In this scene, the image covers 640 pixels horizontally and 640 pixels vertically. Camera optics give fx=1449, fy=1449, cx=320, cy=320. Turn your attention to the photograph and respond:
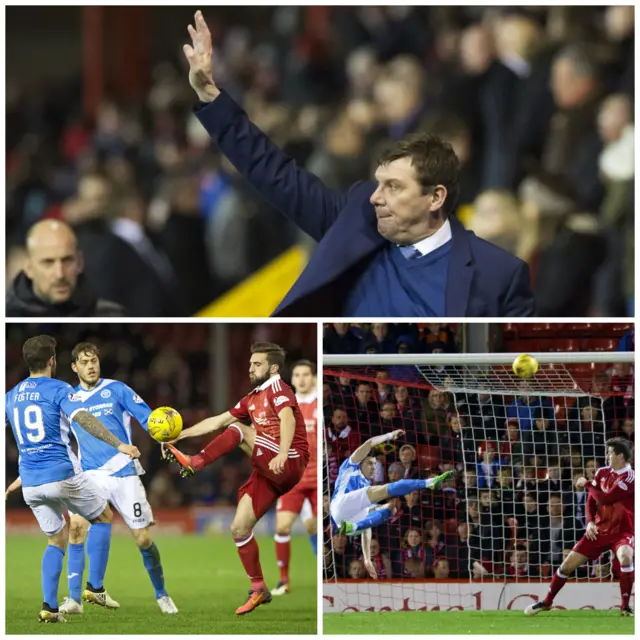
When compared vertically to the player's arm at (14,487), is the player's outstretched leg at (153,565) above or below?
below

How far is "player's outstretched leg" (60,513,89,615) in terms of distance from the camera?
697cm

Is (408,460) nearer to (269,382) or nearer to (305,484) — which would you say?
(305,484)

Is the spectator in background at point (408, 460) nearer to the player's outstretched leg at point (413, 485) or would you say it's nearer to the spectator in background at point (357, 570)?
the player's outstretched leg at point (413, 485)

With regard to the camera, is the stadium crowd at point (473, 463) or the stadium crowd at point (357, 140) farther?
the stadium crowd at point (357, 140)

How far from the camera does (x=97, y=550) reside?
7008mm

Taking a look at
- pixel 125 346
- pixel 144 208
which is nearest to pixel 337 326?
pixel 125 346

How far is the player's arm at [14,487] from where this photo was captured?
6.97 meters

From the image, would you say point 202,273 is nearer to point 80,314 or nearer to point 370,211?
point 80,314

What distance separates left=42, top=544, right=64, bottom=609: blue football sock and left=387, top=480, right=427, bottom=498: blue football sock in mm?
1615

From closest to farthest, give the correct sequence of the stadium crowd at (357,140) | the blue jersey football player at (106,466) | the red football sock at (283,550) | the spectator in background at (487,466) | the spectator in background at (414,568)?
the blue jersey football player at (106,466) → the spectator in background at (487,466) → the spectator in background at (414,568) → the red football sock at (283,550) → the stadium crowd at (357,140)

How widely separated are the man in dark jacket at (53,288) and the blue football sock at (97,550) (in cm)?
125

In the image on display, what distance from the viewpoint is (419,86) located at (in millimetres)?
12172

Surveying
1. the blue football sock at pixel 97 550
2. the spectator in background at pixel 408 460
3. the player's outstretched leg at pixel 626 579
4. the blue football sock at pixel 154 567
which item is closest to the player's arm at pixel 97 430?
the blue football sock at pixel 97 550

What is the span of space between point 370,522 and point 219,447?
32.7 inches
